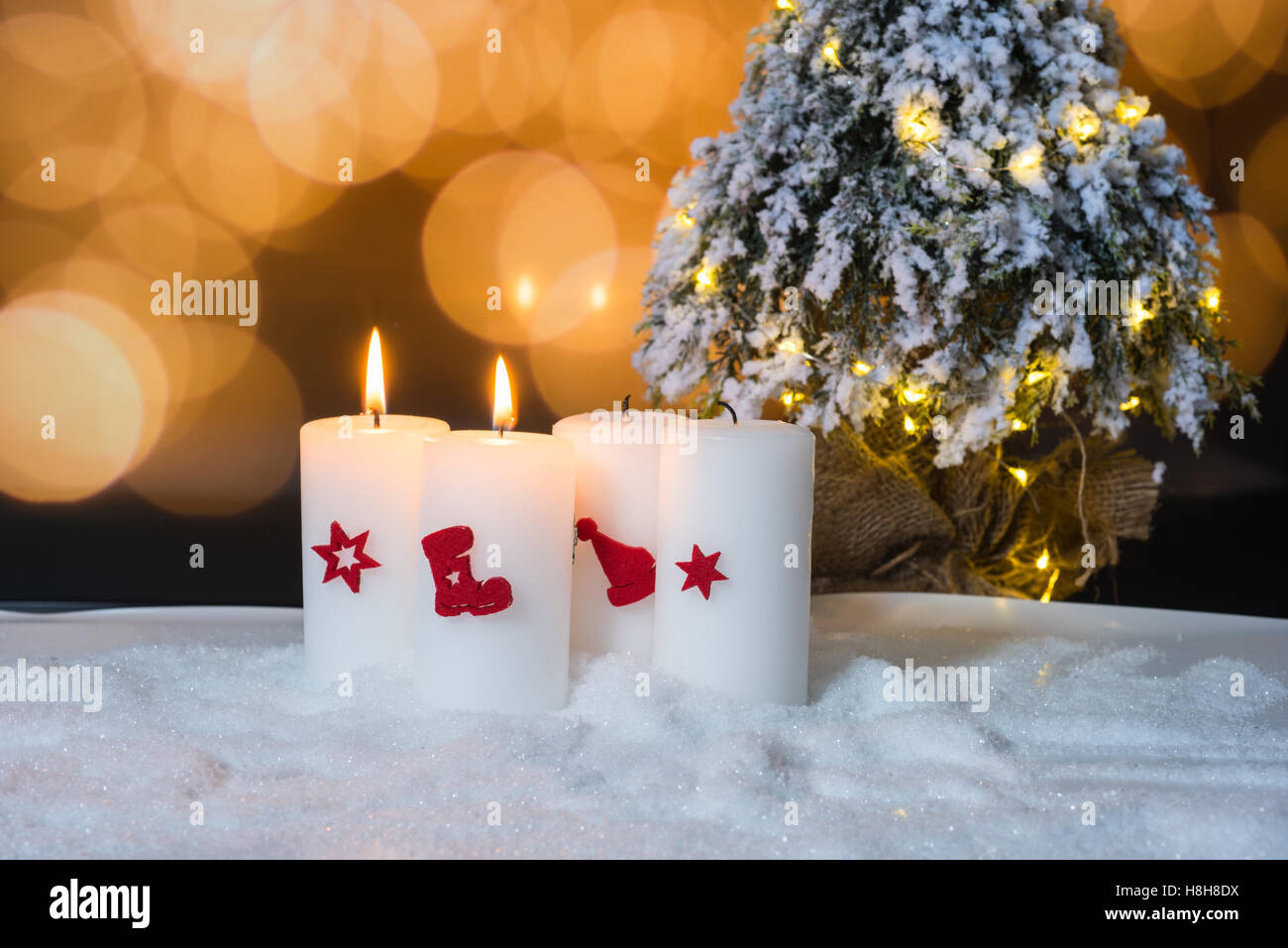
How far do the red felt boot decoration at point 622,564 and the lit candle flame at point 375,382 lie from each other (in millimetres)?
270

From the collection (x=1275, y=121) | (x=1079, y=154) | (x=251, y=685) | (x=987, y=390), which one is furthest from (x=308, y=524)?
(x=1275, y=121)

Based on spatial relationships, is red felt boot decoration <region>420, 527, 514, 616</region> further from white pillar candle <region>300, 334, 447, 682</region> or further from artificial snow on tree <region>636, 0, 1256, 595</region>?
artificial snow on tree <region>636, 0, 1256, 595</region>

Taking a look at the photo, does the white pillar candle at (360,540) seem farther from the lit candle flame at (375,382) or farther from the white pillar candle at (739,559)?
the white pillar candle at (739,559)

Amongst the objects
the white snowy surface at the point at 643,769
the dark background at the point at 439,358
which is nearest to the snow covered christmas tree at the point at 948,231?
the white snowy surface at the point at 643,769

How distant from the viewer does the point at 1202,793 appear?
3.38 ft

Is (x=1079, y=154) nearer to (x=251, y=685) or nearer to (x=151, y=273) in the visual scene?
(x=251, y=685)

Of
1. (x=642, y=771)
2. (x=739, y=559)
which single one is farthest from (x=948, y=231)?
(x=642, y=771)

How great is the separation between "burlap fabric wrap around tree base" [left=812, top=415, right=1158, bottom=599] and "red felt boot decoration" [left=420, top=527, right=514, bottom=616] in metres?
0.89

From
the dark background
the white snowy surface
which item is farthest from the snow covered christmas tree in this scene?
the dark background

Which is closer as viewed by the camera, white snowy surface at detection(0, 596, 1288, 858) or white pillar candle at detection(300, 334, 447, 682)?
white snowy surface at detection(0, 596, 1288, 858)

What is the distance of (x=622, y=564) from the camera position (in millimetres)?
1283

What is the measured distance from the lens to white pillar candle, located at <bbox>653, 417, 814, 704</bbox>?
3.96 ft
